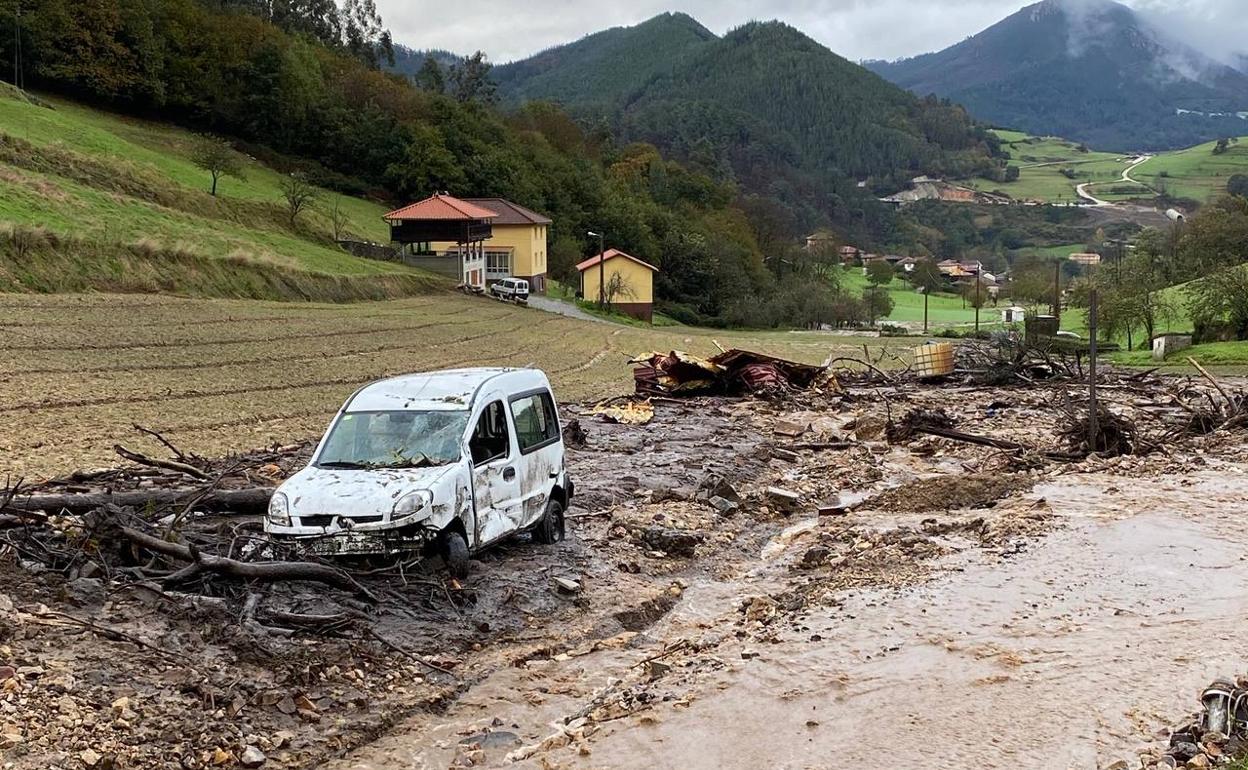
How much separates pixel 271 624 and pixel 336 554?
1031mm

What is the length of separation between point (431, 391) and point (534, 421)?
131 cm

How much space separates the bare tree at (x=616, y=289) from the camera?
7800 centimetres

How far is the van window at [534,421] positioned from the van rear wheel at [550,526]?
2.53 feet

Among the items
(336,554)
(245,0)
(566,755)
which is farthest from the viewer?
(245,0)

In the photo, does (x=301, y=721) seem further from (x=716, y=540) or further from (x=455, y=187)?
(x=455, y=187)

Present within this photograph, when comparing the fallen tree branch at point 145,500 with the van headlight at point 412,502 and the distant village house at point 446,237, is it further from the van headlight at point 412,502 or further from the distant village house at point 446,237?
the distant village house at point 446,237

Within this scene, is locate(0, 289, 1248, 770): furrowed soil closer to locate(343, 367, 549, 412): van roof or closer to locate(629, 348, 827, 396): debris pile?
locate(343, 367, 549, 412): van roof

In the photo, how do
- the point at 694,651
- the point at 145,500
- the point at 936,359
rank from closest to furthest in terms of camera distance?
the point at 694,651 → the point at 145,500 → the point at 936,359

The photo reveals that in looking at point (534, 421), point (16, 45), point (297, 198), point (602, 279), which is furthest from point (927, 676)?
point (16, 45)

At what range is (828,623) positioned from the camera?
33.4 feet

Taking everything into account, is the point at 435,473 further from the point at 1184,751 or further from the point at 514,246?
the point at 514,246

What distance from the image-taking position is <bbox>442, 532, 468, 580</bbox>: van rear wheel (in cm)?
1029

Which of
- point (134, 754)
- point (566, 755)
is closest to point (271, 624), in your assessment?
point (134, 754)

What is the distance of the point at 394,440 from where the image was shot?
11.1 m
